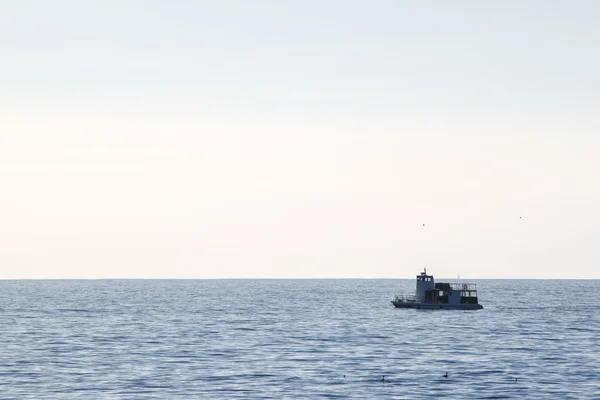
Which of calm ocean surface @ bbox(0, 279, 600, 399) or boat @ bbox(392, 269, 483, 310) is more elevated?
boat @ bbox(392, 269, 483, 310)

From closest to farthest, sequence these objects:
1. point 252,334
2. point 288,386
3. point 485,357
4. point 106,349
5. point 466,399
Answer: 1. point 466,399
2. point 288,386
3. point 485,357
4. point 106,349
5. point 252,334

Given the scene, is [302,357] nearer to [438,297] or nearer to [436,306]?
[436,306]

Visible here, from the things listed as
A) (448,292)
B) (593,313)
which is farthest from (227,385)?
(593,313)

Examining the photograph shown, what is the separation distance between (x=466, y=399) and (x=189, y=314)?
12016 centimetres

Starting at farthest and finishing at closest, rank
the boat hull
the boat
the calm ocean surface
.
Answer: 1. the boat
2. the boat hull
3. the calm ocean surface

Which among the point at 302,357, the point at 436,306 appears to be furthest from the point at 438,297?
the point at 302,357

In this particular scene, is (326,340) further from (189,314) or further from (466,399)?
(189,314)

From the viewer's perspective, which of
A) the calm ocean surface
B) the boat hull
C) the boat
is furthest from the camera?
the boat

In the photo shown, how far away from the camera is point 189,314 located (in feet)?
615

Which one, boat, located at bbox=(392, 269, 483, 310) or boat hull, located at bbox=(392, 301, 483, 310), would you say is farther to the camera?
boat, located at bbox=(392, 269, 483, 310)

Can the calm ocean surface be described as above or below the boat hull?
below

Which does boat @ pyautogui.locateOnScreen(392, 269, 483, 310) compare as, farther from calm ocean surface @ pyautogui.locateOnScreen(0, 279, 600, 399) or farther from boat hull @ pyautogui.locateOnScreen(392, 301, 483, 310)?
calm ocean surface @ pyautogui.locateOnScreen(0, 279, 600, 399)

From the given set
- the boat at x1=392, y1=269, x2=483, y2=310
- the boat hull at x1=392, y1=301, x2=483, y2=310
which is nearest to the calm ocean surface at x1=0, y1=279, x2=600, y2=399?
the boat hull at x1=392, y1=301, x2=483, y2=310

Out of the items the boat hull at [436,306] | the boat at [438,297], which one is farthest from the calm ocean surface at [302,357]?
the boat at [438,297]
